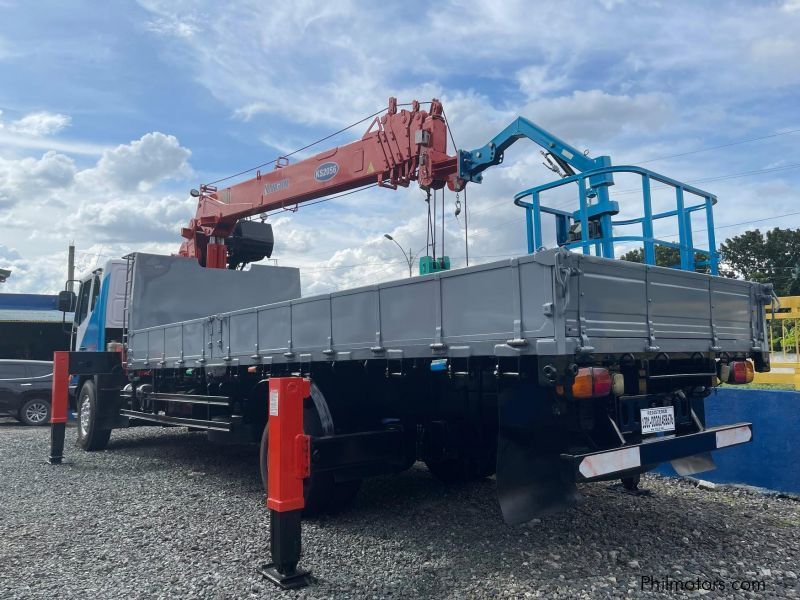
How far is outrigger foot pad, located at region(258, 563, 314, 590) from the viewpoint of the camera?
162 inches

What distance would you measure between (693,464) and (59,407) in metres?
8.12

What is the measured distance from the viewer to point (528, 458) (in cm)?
430

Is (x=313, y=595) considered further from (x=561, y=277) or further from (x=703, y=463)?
(x=703, y=463)

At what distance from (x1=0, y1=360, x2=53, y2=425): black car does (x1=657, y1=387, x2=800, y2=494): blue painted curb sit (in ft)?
45.0

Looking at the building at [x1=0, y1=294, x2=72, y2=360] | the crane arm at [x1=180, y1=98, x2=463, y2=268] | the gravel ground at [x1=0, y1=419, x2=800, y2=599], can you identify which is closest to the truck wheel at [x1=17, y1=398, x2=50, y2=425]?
the crane arm at [x1=180, y1=98, x2=463, y2=268]

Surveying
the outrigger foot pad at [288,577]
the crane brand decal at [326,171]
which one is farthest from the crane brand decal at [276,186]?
the outrigger foot pad at [288,577]

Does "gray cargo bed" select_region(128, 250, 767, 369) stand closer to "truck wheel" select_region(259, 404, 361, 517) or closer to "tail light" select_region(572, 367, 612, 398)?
"tail light" select_region(572, 367, 612, 398)

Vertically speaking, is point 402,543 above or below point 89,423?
below

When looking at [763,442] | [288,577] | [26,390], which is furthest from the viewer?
[26,390]

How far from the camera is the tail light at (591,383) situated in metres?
3.78

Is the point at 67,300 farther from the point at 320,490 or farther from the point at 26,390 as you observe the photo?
the point at 320,490

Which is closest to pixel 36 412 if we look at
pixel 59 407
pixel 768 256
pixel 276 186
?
pixel 59 407

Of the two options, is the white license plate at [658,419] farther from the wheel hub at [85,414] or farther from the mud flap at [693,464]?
the wheel hub at [85,414]

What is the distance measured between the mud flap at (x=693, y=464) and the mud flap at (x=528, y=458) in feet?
3.83
